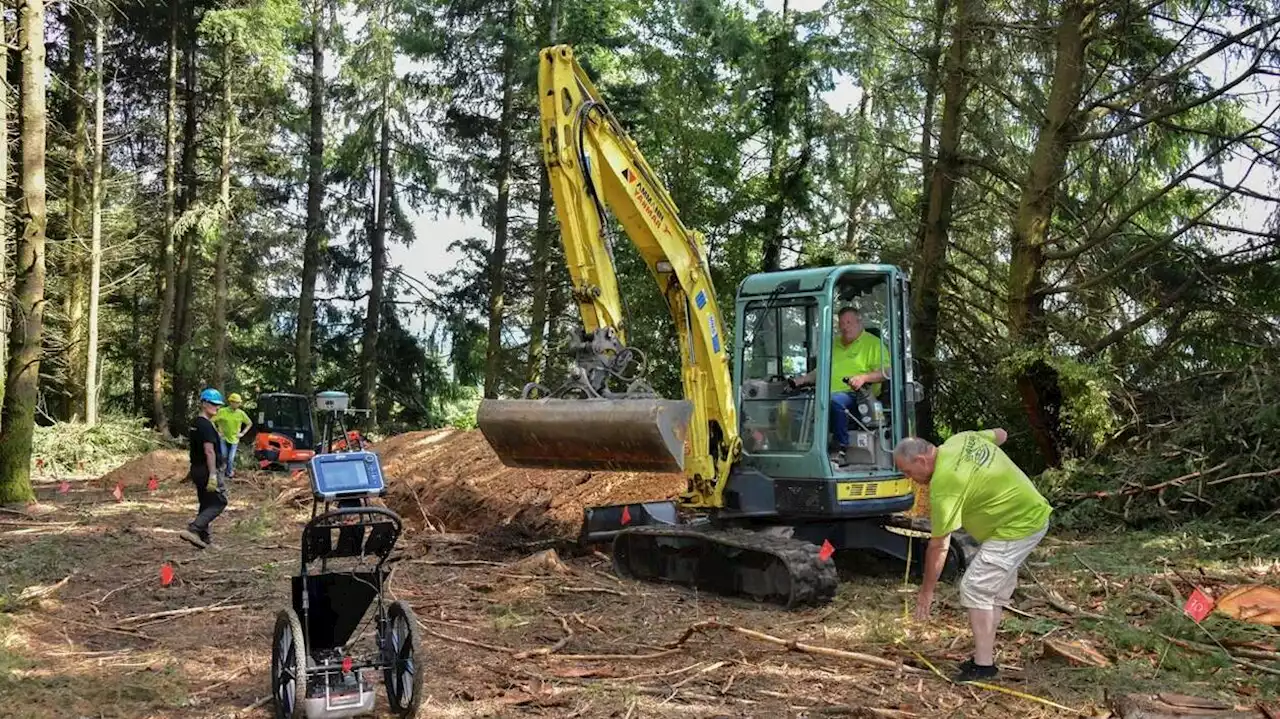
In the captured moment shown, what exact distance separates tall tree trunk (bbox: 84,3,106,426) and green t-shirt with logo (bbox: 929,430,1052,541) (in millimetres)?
19416

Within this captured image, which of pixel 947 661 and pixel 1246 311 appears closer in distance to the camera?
pixel 947 661

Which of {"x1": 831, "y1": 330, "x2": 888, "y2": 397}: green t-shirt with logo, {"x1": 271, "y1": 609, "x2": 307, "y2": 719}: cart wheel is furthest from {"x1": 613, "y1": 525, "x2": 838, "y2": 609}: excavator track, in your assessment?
{"x1": 271, "y1": 609, "x2": 307, "y2": 719}: cart wheel

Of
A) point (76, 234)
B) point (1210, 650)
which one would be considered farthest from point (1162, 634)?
point (76, 234)

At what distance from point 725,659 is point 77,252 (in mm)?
20195

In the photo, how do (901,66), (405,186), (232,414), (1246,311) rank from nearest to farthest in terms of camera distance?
(1246,311) → (901,66) → (232,414) → (405,186)

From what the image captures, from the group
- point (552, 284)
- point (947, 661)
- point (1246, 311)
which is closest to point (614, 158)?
point (947, 661)

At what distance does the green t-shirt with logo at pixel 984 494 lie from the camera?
6.04 meters

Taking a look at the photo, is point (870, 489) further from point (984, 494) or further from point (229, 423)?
point (229, 423)

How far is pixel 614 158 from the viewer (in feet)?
32.0

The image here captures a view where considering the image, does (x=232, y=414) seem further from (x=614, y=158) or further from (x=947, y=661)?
(x=947, y=661)

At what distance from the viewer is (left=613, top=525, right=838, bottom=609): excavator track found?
27.3 ft

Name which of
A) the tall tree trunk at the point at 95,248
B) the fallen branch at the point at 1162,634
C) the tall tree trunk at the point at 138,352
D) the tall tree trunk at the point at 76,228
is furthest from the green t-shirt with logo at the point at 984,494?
the tall tree trunk at the point at 138,352

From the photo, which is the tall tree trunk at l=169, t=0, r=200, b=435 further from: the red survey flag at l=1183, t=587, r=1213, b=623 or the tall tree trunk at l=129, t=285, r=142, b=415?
the red survey flag at l=1183, t=587, r=1213, b=623

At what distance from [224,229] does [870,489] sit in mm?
19751
